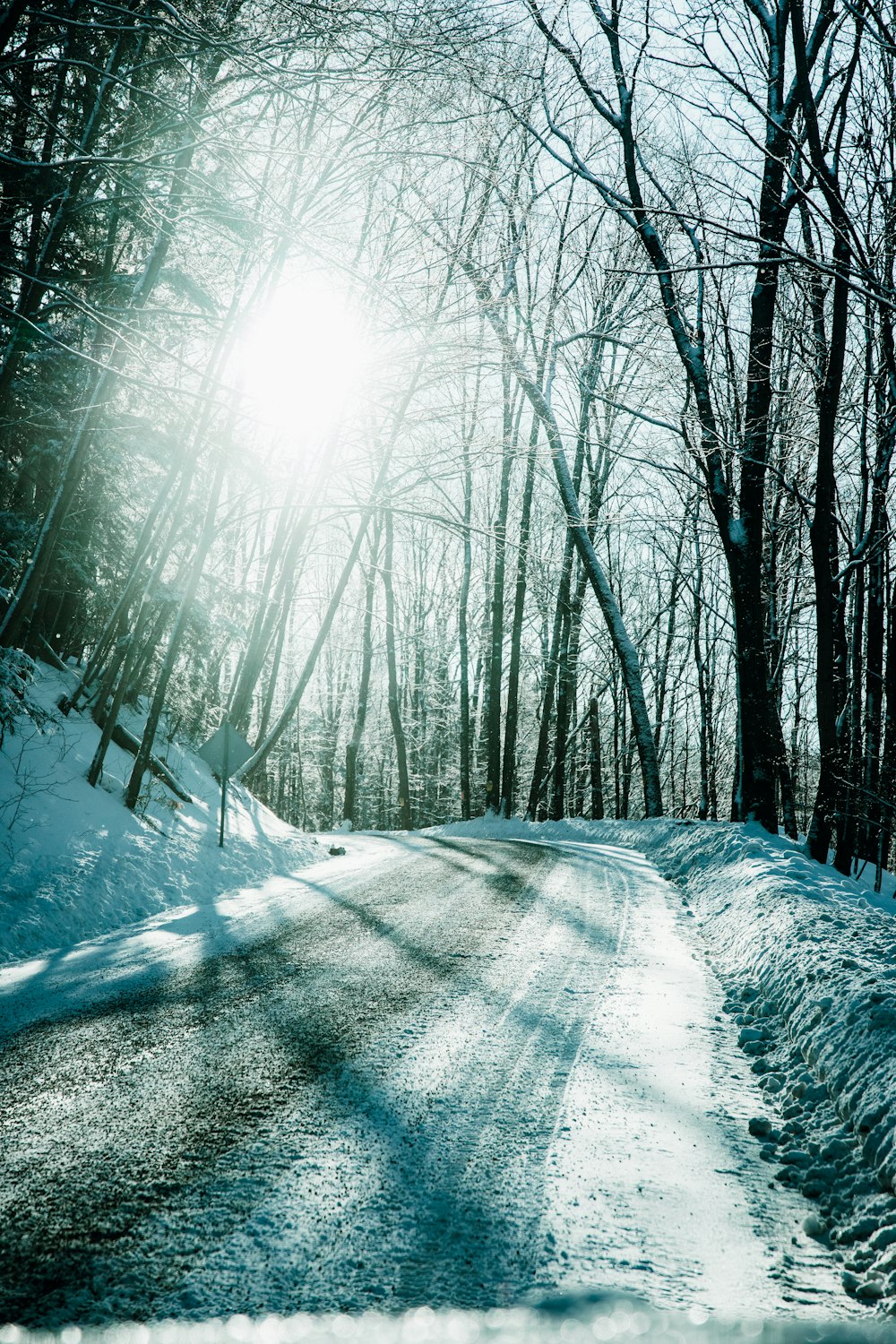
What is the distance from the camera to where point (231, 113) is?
22.4 ft

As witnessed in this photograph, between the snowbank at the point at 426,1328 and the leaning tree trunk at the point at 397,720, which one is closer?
the snowbank at the point at 426,1328

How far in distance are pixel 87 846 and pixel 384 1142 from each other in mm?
6261

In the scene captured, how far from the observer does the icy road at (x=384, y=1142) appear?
2227mm

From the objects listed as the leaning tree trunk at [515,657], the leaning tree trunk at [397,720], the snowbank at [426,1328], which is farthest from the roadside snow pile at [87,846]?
the leaning tree trunk at [397,720]

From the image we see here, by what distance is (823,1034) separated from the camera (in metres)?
3.65

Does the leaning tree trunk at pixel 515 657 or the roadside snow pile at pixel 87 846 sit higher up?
the leaning tree trunk at pixel 515 657

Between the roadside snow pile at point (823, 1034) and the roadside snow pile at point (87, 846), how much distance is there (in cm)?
557

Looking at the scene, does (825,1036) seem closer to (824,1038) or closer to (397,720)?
(824,1038)

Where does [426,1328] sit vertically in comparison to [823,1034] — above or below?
below

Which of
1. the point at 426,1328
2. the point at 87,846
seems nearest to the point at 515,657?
the point at 87,846

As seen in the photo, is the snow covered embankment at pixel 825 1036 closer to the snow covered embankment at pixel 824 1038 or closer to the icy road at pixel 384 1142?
the snow covered embankment at pixel 824 1038

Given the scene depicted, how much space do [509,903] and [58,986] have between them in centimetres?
429

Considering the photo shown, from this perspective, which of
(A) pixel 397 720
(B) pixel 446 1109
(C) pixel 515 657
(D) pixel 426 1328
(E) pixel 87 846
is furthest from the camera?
(A) pixel 397 720

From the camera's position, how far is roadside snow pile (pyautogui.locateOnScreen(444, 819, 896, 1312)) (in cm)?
258
